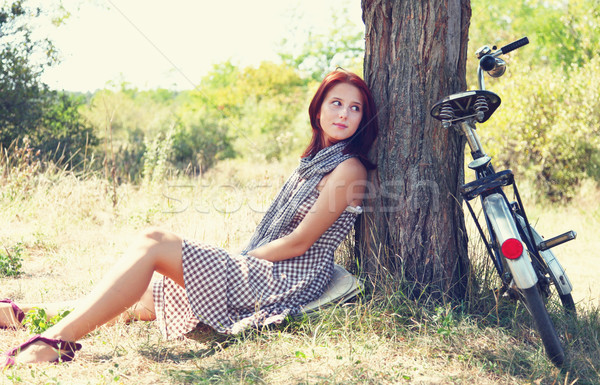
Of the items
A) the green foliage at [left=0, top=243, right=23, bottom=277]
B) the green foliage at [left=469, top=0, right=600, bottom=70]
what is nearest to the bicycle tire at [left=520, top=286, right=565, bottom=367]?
the green foliage at [left=0, top=243, right=23, bottom=277]

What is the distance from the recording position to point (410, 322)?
270cm

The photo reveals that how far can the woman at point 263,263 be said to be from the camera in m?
2.41

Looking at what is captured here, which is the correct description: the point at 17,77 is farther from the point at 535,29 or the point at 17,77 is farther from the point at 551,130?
the point at 535,29

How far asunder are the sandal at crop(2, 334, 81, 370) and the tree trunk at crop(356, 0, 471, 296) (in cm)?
160

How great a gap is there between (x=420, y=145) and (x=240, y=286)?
125 centimetres

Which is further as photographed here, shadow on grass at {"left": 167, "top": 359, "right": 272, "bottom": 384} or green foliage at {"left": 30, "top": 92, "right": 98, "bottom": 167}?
green foliage at {"left": 30, "top": 92, "right": 98, "bottom": 167}

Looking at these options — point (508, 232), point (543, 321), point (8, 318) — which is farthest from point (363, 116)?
point (8, 318)

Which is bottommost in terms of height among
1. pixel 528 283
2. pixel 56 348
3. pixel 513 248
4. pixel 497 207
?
pixel 528 283

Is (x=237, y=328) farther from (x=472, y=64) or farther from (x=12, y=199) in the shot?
(x=472, y=64)

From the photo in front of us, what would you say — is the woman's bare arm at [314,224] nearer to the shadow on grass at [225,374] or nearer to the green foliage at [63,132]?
the shadow on grass at [225,374]

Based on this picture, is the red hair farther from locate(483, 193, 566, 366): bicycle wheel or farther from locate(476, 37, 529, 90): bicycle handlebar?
locate(483, 193, 566, 366): bicycle wheel

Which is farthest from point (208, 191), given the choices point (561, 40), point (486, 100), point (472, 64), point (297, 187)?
point (561, 40)

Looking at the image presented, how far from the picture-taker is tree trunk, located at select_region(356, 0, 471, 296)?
9.37ft

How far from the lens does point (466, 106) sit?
2.53 meters
